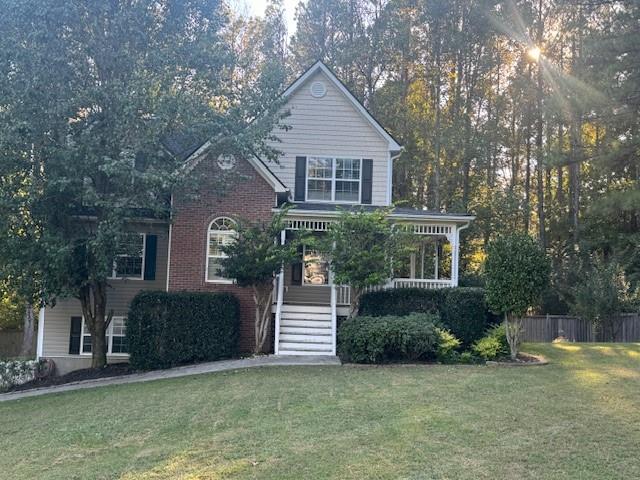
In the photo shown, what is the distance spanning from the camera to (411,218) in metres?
15.6

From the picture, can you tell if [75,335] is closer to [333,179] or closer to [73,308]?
[73,308]

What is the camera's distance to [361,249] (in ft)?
44.2

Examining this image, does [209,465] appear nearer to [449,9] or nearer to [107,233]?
[107,233]

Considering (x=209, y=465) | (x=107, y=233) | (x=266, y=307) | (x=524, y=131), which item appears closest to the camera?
(x=209, y=465)

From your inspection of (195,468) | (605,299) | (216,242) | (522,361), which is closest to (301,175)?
(216,242)

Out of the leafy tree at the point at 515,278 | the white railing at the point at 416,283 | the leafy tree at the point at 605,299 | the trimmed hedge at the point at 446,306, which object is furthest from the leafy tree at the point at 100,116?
the leafy tree at the point at 605,299

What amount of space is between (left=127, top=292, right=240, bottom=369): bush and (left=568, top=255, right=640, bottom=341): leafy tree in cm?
1306

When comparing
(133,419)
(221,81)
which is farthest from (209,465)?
(221,81)

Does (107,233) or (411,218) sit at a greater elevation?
(411,218)

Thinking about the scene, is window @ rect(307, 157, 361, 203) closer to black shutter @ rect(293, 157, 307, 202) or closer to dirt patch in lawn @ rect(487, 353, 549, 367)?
black shutter @ rect(293, 157, 307, 202)

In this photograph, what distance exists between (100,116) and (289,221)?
5521 millimetres

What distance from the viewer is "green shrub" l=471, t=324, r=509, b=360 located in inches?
466

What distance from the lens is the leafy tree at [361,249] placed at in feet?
43.4

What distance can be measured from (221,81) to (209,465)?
433 inches
